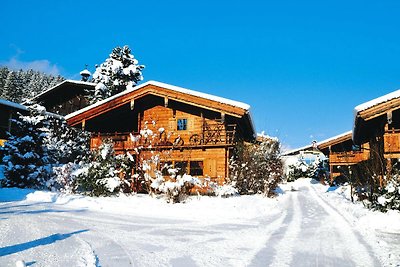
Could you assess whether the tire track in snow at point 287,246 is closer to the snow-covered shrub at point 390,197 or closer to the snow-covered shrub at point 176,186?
the snow-covered shrub at point 390,197

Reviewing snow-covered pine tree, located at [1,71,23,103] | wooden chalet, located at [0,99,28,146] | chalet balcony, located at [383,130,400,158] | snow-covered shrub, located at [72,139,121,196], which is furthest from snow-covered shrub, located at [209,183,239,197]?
snow-covered pine tree, located at [1,71,23,103]

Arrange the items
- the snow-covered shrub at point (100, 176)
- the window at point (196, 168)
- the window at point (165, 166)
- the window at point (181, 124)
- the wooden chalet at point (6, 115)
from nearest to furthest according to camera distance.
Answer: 1. the window at point (165, 166)
2. the snow-covered shrub at point (100, 176)
3. the window at point (196, 168)
4. the window at point (181, 124)
5. the wooden chalet at point (6, 115)

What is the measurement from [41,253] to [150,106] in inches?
692

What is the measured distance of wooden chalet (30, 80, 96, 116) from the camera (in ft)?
136

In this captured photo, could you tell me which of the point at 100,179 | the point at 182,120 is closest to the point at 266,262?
the point at 100,179

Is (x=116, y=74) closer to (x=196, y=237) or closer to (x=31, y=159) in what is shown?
(x=31, y=159)

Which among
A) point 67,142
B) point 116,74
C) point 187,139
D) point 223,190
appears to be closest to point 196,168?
point 187,139

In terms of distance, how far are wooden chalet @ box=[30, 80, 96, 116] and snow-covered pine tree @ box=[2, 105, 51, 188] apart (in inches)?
855

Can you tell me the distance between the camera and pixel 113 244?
7363 millimetres

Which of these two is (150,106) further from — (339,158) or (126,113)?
(339,158)

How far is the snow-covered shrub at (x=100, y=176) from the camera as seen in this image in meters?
17.4

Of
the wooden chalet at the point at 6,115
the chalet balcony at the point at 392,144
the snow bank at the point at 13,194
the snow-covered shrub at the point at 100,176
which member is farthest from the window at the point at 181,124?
the wooden chalet at the point at 6,115

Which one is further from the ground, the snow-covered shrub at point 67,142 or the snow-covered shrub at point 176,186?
the snow-covered shrub at point 67,142

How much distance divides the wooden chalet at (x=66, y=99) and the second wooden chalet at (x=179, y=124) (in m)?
19.3
